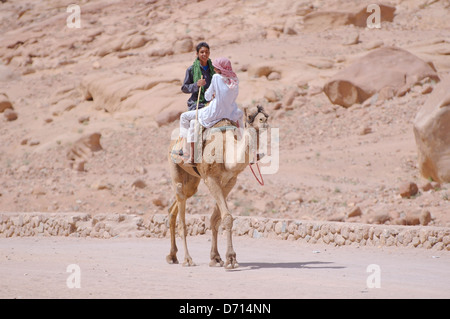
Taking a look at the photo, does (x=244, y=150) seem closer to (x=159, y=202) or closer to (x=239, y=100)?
(x=159, y=202)

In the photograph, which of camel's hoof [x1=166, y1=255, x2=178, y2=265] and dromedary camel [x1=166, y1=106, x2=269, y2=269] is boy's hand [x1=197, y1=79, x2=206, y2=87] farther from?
camel's hoof [x1=166, y1=255, x2=178, y2=265]

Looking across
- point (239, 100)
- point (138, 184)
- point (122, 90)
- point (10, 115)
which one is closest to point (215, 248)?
point (138, 184)

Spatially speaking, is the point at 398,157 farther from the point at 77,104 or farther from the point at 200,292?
the point at 77,104

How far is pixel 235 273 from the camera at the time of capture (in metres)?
8.25

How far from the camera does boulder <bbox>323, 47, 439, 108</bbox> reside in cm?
2570

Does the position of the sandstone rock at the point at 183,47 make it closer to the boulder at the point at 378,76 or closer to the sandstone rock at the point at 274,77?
the sandstone rock at the point at 274,77

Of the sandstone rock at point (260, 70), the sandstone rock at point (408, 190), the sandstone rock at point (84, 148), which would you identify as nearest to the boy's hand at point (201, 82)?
the sandstone rock at point (408, 190)

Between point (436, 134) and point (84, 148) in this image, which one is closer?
point (436, 134)

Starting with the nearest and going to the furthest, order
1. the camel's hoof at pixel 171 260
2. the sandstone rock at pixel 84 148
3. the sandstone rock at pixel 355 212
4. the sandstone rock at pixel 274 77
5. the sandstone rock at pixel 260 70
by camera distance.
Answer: the camel's hoof at pixel 171 260 → the sandstone rock at pixel 355 212 → the sandstone rock at pixel 84 148 → the sandstone rock at pixel 274 77 → the sandstone rock at pixel 260 70

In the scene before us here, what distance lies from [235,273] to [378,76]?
62.7 feet

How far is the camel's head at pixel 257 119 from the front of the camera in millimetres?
8414

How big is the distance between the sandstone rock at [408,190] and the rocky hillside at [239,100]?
0.03 metres

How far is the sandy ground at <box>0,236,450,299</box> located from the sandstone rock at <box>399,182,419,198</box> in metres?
3.78

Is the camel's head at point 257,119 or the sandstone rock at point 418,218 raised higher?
the camel's head at point 257,119
